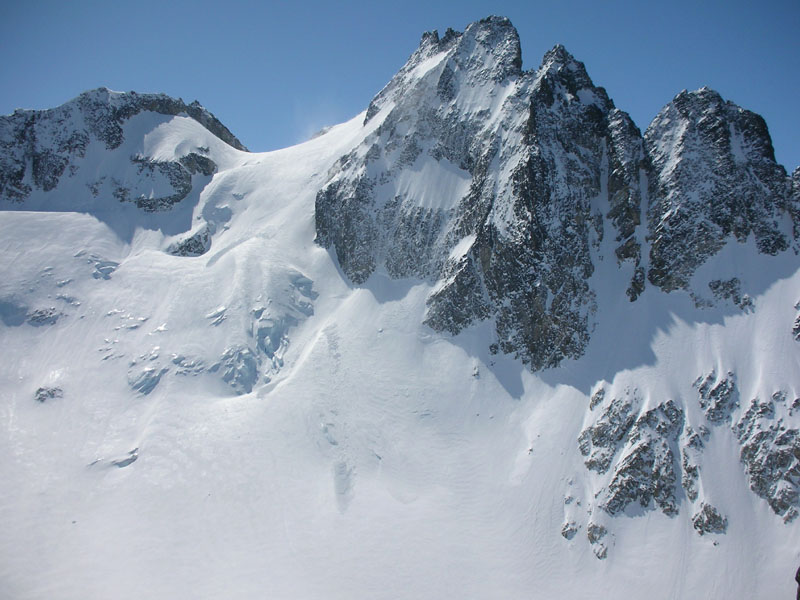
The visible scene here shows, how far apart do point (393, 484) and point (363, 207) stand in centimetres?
3365

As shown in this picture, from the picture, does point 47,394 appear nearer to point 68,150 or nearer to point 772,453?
point 68,150

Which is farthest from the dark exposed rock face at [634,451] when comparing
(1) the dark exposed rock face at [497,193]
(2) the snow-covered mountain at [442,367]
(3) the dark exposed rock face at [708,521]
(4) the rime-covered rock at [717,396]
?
(1) the dark exposed rock face at [497,193]

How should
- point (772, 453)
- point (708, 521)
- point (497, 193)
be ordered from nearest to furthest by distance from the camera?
1. point (708, 521)
2. point (772, 453)
3. point (497, 193)

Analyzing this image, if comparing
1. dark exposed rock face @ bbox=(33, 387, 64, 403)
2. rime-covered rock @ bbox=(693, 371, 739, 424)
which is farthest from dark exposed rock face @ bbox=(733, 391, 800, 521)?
dark exposed rock face @ bbox=(33, 387, 64, 403)

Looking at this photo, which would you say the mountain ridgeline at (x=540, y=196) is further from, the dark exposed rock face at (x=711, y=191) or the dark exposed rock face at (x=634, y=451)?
the dark exposed rock face at (x=634, y=451)

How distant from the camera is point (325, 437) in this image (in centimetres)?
4534

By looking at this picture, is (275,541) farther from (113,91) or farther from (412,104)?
(113,91)

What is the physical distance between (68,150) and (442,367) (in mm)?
69015

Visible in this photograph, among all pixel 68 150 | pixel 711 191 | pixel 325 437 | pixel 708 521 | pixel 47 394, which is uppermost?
pixel 711 191

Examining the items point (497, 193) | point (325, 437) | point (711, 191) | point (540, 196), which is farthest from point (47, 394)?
point (711, 191)

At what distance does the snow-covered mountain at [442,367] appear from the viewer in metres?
35.7

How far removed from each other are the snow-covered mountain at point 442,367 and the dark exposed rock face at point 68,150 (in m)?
5.71

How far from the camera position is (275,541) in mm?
37844

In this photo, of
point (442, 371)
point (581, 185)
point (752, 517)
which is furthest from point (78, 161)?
point (752, 517)
